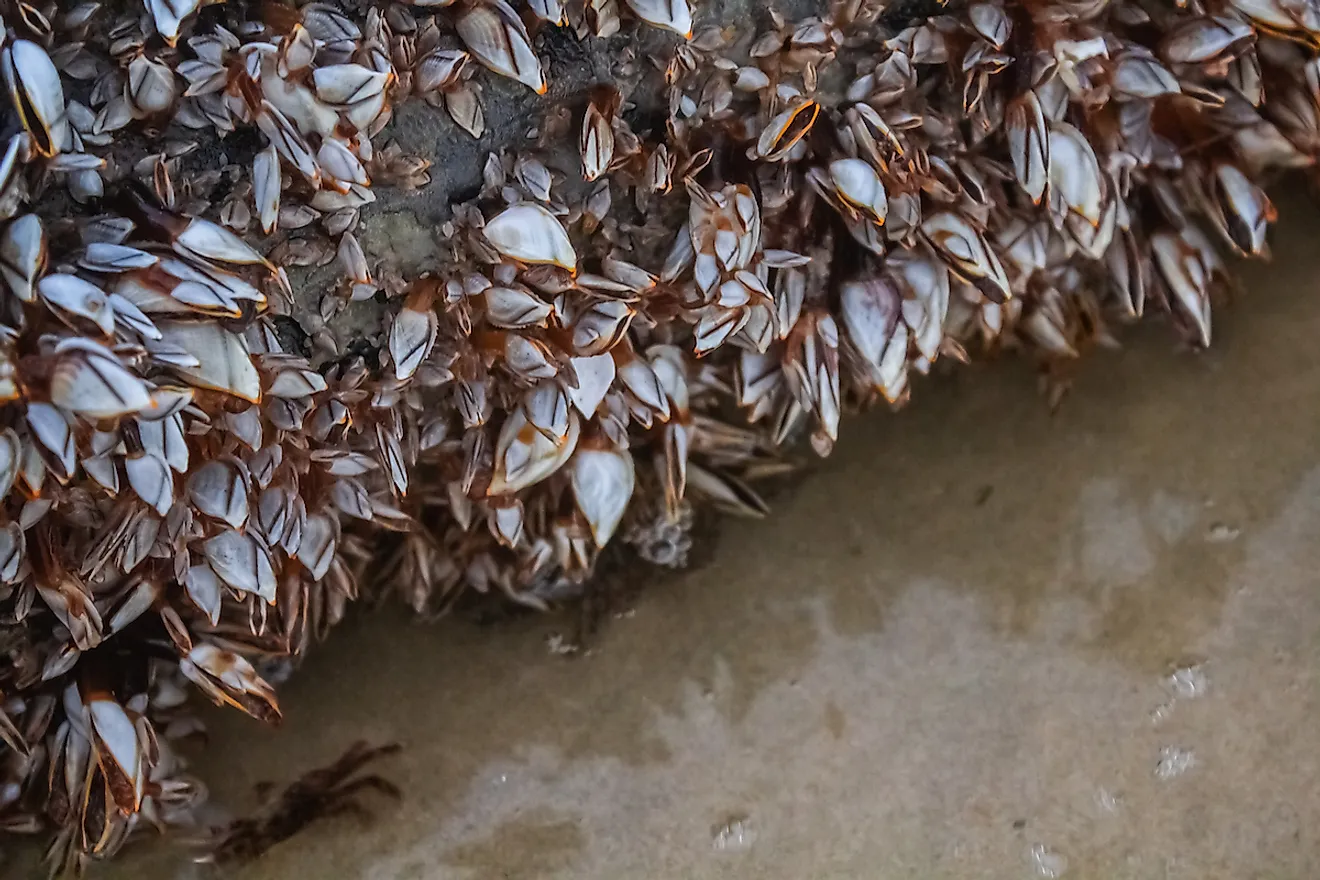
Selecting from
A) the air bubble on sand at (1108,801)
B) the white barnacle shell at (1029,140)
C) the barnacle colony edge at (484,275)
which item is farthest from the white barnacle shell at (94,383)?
the air bubble on sand at (1108,801)

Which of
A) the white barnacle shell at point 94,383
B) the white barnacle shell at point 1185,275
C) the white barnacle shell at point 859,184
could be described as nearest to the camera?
the white barnacle shell at point 94,383

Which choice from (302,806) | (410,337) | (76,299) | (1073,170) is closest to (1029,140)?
(1073,170)

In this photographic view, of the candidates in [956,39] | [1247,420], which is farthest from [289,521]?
[1247,420]

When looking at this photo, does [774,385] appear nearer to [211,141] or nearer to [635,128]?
[635,128]

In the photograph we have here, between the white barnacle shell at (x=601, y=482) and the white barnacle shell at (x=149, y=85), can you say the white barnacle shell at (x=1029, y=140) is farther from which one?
the white barnacle shell at (x=149, y=85)

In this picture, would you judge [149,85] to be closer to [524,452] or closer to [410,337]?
[410,337]

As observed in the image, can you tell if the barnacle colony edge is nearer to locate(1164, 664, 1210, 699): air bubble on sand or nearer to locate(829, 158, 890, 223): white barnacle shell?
locate(829, 158, 890, 223): white barnacle shell
